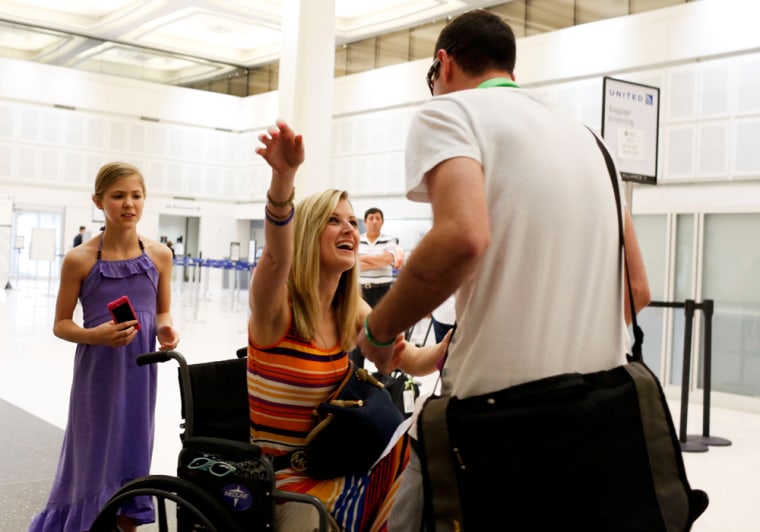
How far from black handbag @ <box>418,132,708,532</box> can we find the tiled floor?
290 cm

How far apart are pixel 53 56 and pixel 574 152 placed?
24803mm

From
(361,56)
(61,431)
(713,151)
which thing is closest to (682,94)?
(713,151)

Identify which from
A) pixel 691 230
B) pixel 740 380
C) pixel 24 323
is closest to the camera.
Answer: pixel 740 380

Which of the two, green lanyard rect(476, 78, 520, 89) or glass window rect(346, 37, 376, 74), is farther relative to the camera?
glass window rect(346, 37, 376, 74)

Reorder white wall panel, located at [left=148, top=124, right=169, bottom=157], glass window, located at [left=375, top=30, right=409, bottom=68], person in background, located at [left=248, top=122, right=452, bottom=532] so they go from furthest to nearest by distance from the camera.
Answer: white wall panel, located at [left=148, top=124, right=169, bottom=157]
glass window, located at [left=375, top=30, right=409, bottom=68]
person in background, located at [left=248, top=122, right=452, bottom=532]

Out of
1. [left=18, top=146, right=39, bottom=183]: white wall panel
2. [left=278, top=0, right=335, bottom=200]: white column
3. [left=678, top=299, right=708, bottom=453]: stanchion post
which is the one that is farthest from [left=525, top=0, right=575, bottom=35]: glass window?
[left=18, top=146, right=39, bottom=183]: white wall panel

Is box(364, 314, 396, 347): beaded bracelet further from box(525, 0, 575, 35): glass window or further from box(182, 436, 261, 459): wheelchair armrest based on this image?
box(525, 0, 575, 35): glass window

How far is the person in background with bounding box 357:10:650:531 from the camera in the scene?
5.08 ft

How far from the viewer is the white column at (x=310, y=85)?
10680 millimetres

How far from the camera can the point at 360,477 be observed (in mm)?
2408

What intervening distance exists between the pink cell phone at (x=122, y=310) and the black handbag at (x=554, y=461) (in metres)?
1.76

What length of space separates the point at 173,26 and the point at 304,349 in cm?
2185

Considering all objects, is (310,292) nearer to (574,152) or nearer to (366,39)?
(574,152)

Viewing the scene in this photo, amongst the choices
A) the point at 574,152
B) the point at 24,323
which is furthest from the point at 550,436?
the point at 24,323
